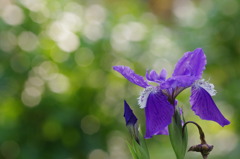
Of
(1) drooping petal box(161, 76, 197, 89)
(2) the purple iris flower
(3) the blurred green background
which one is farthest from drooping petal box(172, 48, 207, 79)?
(3) the blurred green background

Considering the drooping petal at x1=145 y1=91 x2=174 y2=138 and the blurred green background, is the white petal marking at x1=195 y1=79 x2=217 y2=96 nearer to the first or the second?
the drooping petal at x1=145 y1=91 x2=174 y2=138

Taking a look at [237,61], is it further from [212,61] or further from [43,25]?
[43,25]

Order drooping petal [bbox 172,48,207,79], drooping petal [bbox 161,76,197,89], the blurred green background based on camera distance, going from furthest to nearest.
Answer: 1. the blurred green background
2. drooping petal [bbox 172,48,207,79]
3. drooping petal [bbox 161,76,197,89]

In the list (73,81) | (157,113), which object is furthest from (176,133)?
(73,81)

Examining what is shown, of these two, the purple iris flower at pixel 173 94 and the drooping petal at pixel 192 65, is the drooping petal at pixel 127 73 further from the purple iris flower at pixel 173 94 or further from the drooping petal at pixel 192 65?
the drooping petal at pixel 192 65

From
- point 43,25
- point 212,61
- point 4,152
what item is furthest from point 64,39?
point 212,61

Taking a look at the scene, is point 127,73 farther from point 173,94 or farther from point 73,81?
point 73,81

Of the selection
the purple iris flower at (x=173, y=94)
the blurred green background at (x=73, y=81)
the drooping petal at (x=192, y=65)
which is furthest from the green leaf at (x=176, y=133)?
the blurred green background at (x=73, y=81)
